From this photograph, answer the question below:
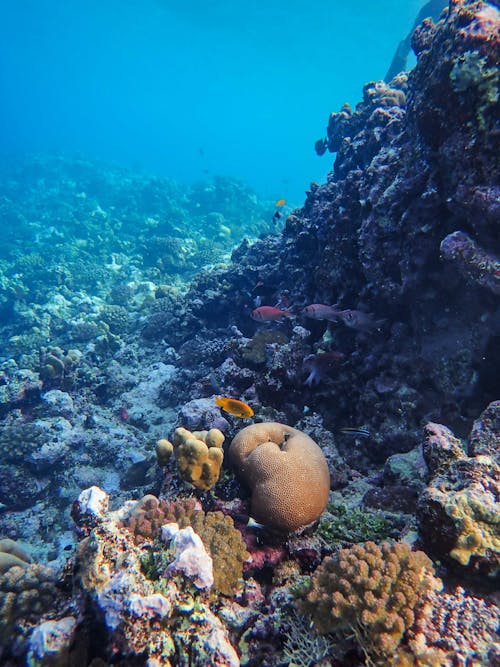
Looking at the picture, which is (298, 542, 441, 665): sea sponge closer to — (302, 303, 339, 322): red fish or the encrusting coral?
the encrusting coral

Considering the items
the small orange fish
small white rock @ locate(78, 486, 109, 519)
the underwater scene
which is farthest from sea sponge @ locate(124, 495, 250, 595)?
the small orange fish

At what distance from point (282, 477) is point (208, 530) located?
2.74 ft

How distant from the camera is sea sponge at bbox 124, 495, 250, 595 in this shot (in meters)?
2.83

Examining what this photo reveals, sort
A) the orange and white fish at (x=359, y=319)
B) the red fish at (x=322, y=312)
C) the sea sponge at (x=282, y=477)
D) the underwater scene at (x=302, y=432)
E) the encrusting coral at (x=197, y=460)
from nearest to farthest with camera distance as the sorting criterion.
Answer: the underwater scene at (x=302, y=432) < the sea sponge at (x=282, y=477) < the encrusting coral at (x=197, y=460) < the orange and white fish at (x=359, y=319) < the red fish at (x=322, y=312)

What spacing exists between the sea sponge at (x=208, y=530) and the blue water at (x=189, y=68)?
33132 mm

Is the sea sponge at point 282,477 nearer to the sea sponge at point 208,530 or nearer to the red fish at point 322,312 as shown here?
the sea sponge at point 208,530

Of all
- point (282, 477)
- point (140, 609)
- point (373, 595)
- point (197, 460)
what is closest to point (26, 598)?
point (140, 609)

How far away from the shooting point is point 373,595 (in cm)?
220

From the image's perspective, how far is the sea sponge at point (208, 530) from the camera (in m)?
2.83

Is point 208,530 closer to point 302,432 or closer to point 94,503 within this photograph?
point 94,503

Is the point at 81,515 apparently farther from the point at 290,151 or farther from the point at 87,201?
the point at 290,151

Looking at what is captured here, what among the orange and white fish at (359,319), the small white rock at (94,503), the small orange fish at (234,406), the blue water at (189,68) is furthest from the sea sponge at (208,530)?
the blue water at (189,68)

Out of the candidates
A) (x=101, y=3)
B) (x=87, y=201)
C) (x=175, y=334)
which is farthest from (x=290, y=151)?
(x=175, y=334)

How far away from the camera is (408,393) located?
4.88m
